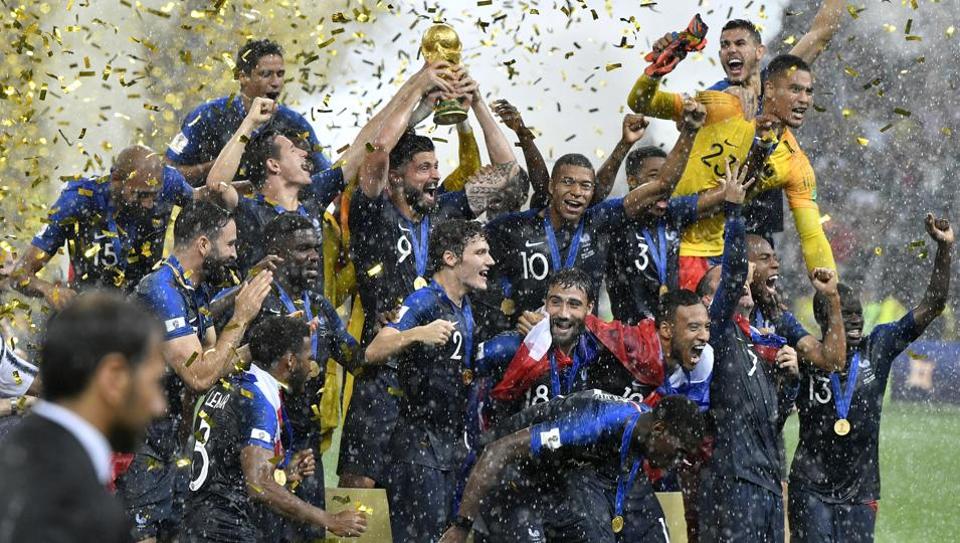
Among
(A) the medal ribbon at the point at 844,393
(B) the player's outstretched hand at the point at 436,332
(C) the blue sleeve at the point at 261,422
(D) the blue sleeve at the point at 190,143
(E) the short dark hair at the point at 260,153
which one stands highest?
(E) the short dark hair at the point at 260,153

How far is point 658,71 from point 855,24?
19358 mm

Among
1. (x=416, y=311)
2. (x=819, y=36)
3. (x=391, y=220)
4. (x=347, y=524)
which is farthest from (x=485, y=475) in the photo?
(x=819, y=36)

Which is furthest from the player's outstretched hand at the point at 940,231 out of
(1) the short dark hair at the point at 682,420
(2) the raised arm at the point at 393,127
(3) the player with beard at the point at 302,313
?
(3) the player with beard at the point at 302,313

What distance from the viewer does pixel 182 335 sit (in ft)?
22.4

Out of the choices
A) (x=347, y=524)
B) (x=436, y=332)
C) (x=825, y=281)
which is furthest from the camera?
(x=825, y=281)

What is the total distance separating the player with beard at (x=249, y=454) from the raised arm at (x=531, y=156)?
1741 mm

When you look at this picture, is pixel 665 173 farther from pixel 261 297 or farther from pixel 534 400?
pixel 261 297

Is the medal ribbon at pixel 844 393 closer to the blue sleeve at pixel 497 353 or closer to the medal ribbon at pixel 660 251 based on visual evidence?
the medal ribbon at pixel 660 251

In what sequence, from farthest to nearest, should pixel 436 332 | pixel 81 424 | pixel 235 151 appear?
pixel 235 151, pixel 436 332, pixel 81 424

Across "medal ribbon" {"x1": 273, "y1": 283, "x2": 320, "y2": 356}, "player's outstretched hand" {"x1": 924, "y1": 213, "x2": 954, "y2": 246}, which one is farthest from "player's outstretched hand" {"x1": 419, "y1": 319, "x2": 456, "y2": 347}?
"player's outstretched hand" {"x1": 924, "y1": 213, "x2": 954, "y2": 246}

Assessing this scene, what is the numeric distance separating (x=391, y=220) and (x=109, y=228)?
128cm

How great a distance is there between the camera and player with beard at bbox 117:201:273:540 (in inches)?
264

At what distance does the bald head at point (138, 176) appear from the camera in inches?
288

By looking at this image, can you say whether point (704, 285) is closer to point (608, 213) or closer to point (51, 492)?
point (608, 213)
